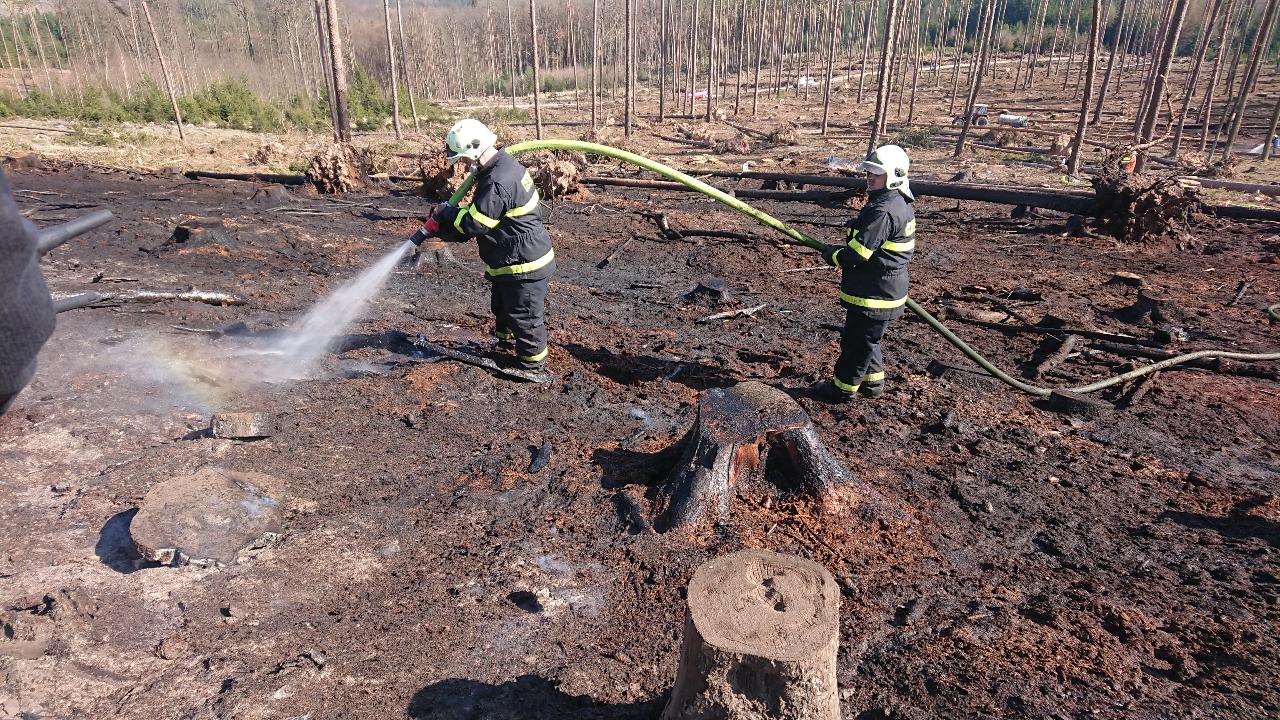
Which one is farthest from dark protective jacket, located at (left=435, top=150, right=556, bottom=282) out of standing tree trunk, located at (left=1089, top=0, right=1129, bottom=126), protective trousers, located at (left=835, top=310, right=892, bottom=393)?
standing tree trunk, located at (left=1089, top=0, right=1129, bottom=126)

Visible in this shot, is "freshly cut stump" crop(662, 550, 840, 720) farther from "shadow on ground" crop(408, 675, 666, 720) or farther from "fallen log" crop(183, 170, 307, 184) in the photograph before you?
"fallen log" crop(183, 170, 307, 184)

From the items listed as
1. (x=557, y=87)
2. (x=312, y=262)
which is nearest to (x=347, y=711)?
(x=312, y=262)

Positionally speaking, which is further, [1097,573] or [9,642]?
[1097,573]

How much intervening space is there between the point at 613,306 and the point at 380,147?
2192 cm

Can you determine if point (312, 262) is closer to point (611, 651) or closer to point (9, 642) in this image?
point (9, 642)

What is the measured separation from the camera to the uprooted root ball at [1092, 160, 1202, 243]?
11.3 m

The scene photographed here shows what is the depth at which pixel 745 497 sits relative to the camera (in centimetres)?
463

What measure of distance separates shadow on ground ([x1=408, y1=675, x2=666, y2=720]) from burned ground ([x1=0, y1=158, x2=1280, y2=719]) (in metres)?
0.01

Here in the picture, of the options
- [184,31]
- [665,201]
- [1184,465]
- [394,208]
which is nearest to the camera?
[1184,465]

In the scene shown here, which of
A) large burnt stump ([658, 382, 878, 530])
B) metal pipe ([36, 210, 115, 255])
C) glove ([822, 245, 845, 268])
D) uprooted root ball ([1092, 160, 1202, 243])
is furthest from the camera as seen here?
uprooted root ball ([1092, 160, 1202, 243])

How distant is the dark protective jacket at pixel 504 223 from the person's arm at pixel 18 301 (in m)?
4.71

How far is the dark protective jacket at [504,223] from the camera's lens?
5.99 m

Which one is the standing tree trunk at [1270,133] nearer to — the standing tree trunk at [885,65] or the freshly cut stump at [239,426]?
the standing tree trunk at [885,65]

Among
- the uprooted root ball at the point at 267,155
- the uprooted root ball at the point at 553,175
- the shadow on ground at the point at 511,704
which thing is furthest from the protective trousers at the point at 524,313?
the uprooted root ball at the point at 267,155
